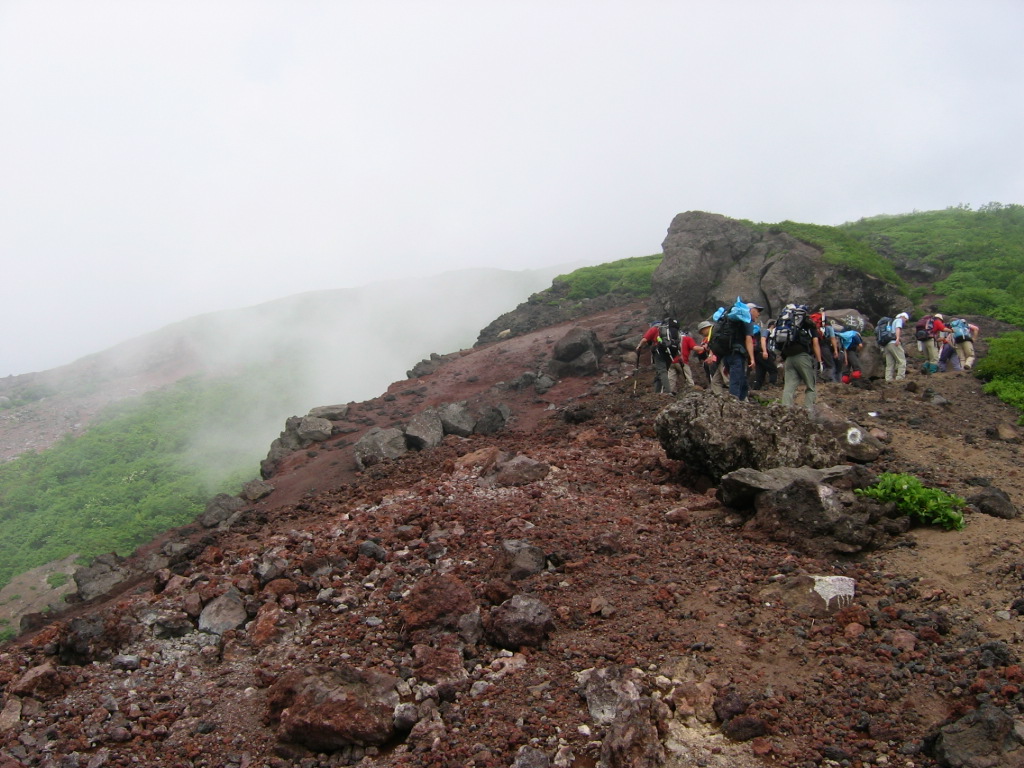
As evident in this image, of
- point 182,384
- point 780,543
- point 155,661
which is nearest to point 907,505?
point 780,543

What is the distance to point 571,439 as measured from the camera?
504 inches

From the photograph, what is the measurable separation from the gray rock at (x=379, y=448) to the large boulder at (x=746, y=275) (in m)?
12.5

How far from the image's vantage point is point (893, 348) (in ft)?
48.9

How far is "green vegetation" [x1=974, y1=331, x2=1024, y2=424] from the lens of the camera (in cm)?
1283

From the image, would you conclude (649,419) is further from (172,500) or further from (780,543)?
(172,500)

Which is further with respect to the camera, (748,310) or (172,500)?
A: (172,500)

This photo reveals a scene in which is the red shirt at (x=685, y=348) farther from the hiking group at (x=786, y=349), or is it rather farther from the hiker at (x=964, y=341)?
the hiker at (x=964, y=341)

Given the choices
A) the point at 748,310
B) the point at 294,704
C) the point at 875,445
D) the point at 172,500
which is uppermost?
the point at 748,310

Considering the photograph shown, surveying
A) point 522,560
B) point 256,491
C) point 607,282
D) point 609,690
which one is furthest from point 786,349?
point 607,282

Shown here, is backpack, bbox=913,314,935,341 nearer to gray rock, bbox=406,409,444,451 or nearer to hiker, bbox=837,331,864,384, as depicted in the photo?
hiker, bbox=837,331,864,384

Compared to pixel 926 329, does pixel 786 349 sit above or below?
above

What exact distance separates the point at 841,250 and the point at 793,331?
13.1m

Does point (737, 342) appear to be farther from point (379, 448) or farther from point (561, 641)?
point (561, 641)

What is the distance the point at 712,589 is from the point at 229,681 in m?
4.45
